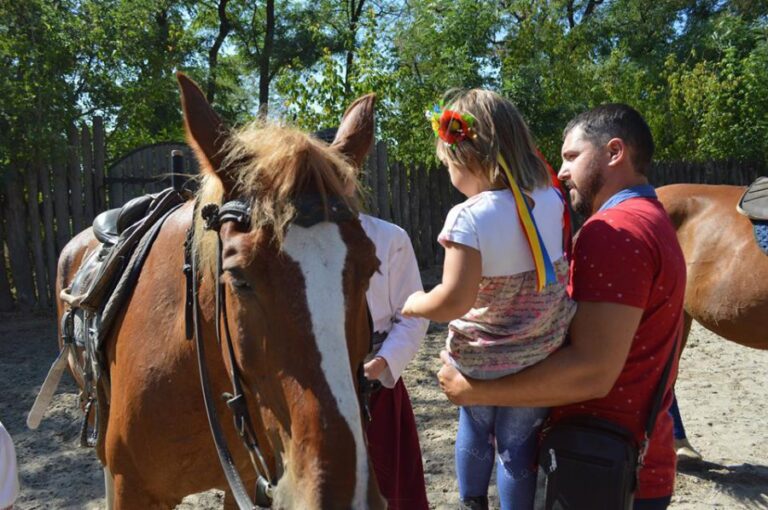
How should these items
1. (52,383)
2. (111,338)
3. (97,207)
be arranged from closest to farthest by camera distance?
(111,338), (52,383), (97,207)

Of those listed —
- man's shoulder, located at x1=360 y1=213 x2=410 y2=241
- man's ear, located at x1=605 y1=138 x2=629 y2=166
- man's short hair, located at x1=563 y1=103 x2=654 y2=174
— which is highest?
man's short hair, located at x1=563 y1=103 x2=654 y2=174

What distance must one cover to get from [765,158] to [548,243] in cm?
1406

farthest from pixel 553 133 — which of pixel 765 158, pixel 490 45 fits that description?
pixel 765 158

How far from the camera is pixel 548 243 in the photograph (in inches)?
74.5

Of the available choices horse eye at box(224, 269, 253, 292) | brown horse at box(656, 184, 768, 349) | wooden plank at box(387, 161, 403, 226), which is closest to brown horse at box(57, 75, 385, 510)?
horse eye at box(224, 269, 253, 292)

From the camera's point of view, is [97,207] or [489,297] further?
[97,207]

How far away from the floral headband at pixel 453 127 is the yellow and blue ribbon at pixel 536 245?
221 millimetres

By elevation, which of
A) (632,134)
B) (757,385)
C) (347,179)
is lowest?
(757,385)

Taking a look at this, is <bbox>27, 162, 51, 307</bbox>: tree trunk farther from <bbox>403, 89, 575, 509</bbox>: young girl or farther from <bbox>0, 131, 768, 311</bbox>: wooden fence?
<bbox>403, 89, 575, 509</bbox>: young girl

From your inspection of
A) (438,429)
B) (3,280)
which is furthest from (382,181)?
(438,429)

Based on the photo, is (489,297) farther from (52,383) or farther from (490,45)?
(490,45)

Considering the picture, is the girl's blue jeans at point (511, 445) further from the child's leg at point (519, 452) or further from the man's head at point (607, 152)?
the man's head at point (607, 152)

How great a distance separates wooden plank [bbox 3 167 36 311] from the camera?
7.49 m

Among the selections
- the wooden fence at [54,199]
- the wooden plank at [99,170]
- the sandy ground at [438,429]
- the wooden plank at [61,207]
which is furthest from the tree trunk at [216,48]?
the sandy ground at [438,429]
